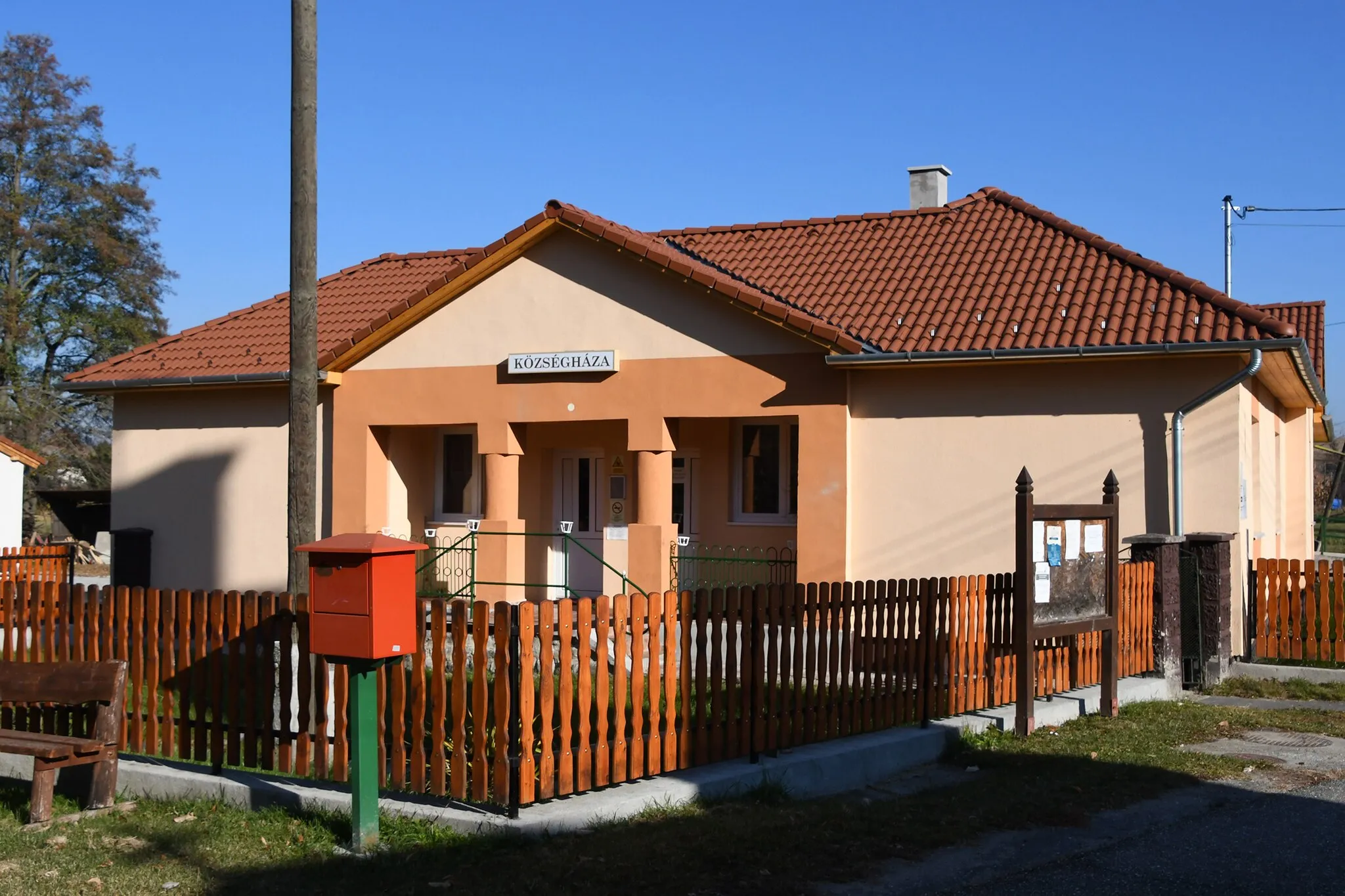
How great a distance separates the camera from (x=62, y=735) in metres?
8.58

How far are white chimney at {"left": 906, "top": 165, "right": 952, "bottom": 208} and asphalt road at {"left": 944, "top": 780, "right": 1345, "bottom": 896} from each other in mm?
13901

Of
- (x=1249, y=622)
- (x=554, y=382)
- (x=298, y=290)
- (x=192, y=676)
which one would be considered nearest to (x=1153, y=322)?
(x=1249, y=622)

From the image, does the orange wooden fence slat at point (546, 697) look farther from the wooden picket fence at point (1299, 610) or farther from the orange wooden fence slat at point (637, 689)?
the wooden picket fence at point (1299, 610)

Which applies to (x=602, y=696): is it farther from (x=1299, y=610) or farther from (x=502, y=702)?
(x=1299, y=610)

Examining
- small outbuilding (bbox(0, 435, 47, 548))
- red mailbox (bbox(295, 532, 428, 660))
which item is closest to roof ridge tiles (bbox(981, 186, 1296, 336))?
red mailbox (bbox(295, 532, 428, 660))

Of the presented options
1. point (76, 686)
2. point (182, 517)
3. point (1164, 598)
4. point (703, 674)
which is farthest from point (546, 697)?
point (182, 517)

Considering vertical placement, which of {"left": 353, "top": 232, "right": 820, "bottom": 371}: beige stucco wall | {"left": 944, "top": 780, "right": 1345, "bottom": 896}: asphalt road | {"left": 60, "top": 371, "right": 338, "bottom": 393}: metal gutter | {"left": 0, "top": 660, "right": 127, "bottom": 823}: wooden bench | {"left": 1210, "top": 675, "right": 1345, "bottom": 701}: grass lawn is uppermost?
{"left": 353, "top": 232, "right": 820, "bottom": 371}: beige stucco wall

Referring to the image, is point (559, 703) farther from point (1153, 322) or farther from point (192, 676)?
point (1153, 322)

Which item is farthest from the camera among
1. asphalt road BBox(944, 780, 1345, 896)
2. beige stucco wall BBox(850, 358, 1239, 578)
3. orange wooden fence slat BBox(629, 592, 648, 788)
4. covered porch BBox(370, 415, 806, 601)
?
covered porch BBox(370, 415, 806, 601)

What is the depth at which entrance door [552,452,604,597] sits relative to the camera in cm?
1912

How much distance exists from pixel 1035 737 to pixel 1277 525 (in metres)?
11.4

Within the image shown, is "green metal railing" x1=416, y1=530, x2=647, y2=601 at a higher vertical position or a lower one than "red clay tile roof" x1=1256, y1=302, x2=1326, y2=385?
lower

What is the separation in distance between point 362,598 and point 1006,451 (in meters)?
9.74

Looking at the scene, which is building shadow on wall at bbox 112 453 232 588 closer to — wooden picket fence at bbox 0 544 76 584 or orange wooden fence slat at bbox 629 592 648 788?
wooden picket fence at bbox 0 544 76 584
